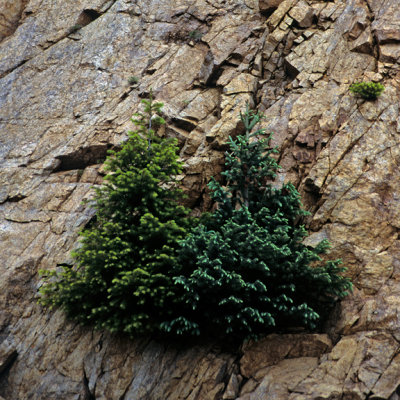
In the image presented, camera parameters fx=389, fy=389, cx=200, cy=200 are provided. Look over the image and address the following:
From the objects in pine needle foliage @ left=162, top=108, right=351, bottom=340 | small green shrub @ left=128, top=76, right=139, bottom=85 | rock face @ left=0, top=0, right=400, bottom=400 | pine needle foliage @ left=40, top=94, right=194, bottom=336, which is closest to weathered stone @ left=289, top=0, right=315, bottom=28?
rock face @ left=0, top=0, right=400, bottom=400

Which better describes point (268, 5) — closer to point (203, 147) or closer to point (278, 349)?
point (203, 147)

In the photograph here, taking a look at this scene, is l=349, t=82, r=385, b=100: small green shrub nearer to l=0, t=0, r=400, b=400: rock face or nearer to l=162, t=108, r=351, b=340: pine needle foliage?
l=0, t=0, r=400, b=400: rock face

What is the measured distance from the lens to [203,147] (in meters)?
17.2

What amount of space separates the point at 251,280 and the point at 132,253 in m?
3.96

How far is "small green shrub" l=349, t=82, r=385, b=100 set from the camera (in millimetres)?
15445

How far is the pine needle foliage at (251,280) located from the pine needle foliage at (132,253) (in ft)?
2.32

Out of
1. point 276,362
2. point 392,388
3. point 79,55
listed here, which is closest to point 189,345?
point 276,362

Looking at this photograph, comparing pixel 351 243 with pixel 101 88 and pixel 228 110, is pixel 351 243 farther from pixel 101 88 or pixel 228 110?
pixel 101 88

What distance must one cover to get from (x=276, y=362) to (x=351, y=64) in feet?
42.5

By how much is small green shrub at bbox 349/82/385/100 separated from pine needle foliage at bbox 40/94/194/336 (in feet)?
26.3

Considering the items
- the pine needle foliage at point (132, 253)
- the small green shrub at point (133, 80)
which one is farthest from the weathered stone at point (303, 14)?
the pine needle foliage at point (132, 253)

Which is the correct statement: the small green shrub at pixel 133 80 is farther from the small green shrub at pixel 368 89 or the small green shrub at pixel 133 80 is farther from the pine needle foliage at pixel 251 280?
the pine needle foliage at pixel 251 280

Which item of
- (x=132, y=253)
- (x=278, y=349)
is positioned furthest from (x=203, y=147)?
(x=278, y=349)

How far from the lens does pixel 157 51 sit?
22.6 m
